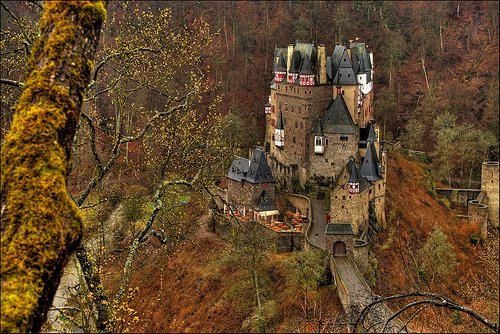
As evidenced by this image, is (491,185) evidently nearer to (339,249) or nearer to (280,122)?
(280,122)

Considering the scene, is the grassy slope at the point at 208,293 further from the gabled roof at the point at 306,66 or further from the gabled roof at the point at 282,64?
the gabled roof at the point at 282,64

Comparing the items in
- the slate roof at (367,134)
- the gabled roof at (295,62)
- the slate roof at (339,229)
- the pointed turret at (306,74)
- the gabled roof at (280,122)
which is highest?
the gabled roof at (295,62)

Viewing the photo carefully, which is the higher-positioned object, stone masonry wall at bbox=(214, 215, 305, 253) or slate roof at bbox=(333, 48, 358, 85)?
slate roof at bbox=(333, 48, 358, 85)

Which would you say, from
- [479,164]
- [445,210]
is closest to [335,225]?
[445,210]

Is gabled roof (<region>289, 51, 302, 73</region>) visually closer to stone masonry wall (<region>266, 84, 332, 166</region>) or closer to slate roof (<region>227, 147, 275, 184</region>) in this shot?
stone masonry wall (<region>266, 84, 332, 166</region>)

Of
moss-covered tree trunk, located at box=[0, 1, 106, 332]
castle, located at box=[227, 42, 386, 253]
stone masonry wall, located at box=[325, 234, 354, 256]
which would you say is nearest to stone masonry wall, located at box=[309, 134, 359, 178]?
castle, located at box=[227, 42, 386, 253]

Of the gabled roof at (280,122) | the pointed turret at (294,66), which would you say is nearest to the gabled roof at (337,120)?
the pointed turret at (294,66)
